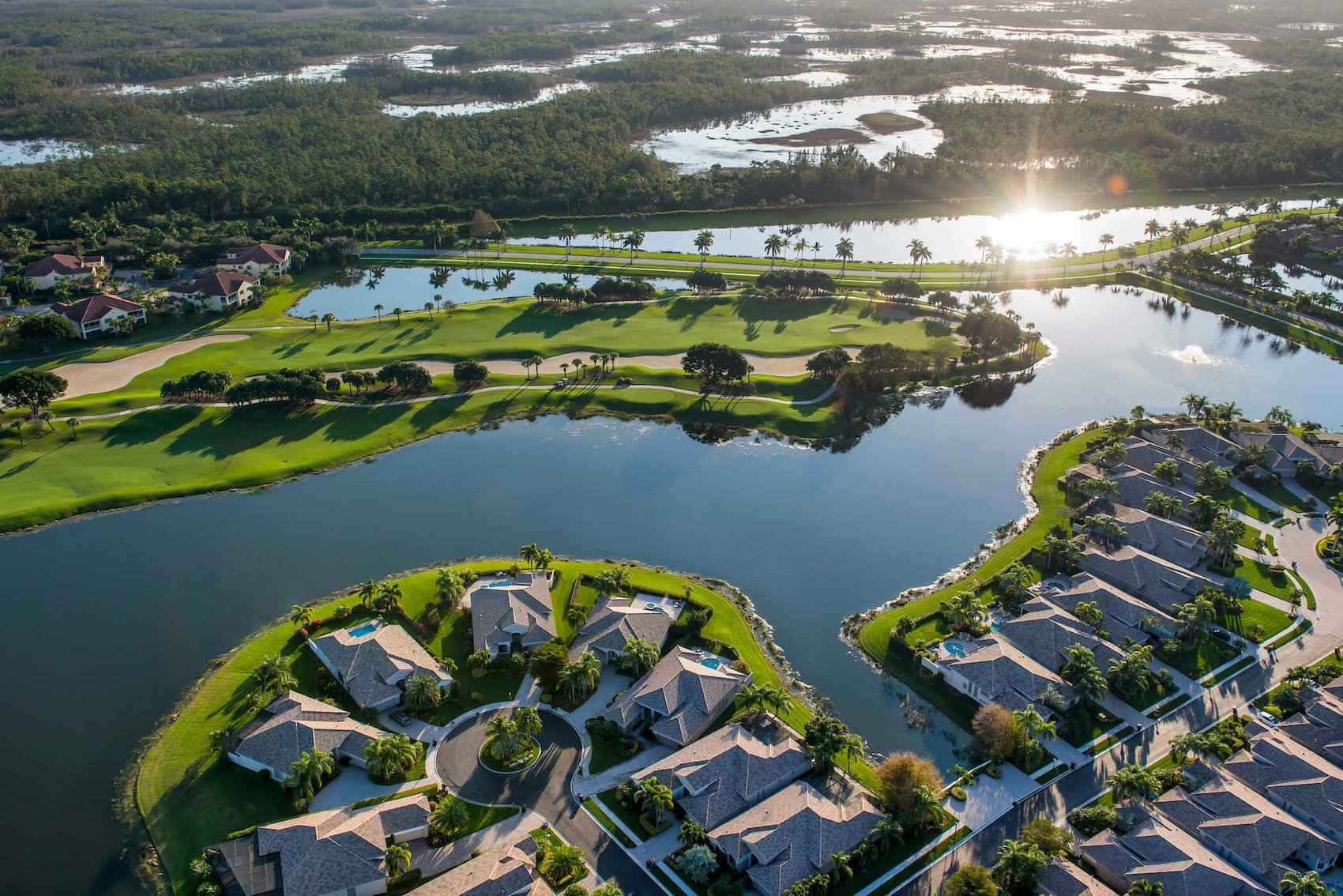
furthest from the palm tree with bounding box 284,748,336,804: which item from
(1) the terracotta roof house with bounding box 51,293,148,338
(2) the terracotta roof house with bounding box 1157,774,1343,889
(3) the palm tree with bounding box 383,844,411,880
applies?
(1) the terracotta roof house with bounding box 51,293,148,338

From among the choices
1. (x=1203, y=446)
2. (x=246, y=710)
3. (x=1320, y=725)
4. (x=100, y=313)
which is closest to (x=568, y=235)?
(x=100, y=313)

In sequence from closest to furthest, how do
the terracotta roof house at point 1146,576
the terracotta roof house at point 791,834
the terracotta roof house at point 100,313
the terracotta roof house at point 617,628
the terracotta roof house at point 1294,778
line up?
the terracotta roof house at point 791,834 < the terracotta roof house at point 1294,778 < the terracotta roof house at point 617,628 < the terracotta roof house at point 1146,576 < the terracotta roof house at point 100,313

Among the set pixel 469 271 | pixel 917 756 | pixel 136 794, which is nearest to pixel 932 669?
pixel 917 756

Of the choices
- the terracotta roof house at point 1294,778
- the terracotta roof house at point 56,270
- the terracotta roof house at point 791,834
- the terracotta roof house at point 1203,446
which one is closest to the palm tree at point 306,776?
the terracotta roof house at point 791,834

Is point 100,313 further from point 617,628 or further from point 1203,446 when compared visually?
point 1203,446

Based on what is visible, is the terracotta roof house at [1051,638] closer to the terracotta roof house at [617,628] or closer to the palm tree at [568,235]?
the terracotta roof house at [617,628]

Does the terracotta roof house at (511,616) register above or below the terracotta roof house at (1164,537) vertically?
above

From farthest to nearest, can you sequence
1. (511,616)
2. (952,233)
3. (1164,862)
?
(952,233) → (511,616) → (1164,862)
